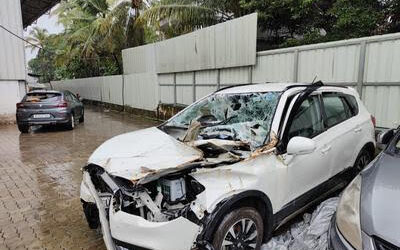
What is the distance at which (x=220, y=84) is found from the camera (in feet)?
29.7

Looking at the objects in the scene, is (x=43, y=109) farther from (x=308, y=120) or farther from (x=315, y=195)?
(x=315, y=195)

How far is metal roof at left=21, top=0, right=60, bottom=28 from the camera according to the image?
1714 cm

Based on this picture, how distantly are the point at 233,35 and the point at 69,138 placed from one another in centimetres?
571

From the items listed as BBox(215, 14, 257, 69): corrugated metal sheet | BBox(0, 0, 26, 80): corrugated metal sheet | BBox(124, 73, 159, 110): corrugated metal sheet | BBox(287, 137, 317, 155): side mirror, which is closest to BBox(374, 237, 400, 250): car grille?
BBox(287, 137, 317, 155): side mirror

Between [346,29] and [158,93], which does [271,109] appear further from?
[158,93]

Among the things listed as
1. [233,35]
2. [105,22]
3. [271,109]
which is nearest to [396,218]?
[271,109]

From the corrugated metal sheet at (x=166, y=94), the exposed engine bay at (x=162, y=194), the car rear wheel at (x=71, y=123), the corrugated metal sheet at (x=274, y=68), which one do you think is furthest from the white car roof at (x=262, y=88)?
the car rear wheel at (x=71, y=123)

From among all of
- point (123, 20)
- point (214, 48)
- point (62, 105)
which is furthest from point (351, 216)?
point (123, 20)

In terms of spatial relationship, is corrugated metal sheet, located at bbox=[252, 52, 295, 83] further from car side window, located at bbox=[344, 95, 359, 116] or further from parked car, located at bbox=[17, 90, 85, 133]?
parked car, located at bbox=[17, 90, 85, 133]

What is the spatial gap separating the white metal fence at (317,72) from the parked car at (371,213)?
3623mm

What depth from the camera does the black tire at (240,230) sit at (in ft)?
7.79

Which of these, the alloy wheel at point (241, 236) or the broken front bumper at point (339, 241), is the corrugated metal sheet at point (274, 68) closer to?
the alloy wheel at point (241, 236)

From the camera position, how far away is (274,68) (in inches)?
290

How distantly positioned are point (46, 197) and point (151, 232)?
2.98 m
